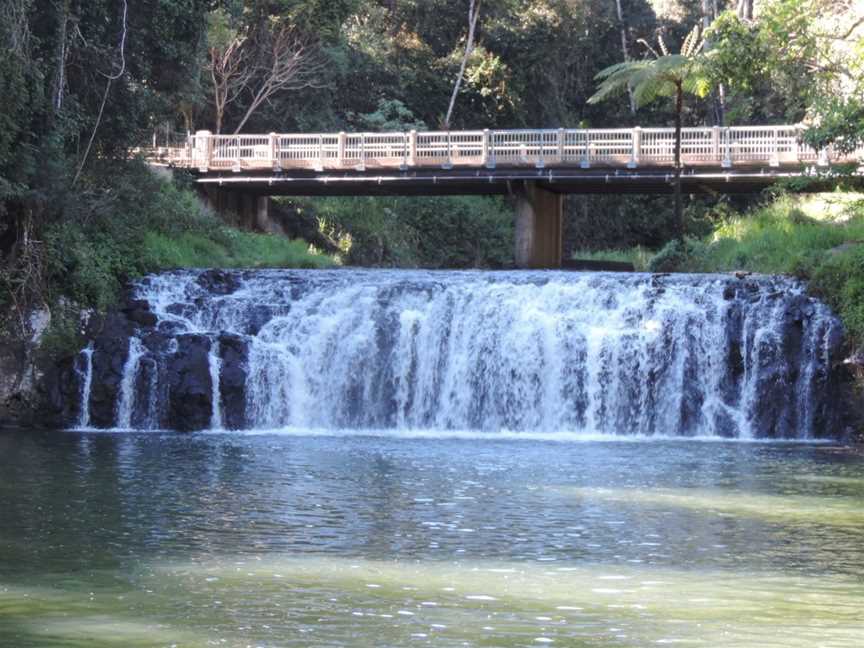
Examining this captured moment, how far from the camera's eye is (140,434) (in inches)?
947

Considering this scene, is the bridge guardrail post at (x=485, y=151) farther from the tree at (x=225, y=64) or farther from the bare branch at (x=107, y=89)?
the bare branch at (x=107, y=89)

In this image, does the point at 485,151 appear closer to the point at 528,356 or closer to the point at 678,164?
the point at 678,164

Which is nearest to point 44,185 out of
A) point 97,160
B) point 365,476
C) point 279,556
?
point 97,160

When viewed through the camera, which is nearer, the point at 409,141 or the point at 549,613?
the point at 549,613

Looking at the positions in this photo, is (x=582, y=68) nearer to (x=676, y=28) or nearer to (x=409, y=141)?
(x=676, y=28)

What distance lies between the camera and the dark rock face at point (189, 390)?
25.4 m

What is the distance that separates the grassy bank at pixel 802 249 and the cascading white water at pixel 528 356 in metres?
0.53

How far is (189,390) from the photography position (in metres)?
25.6

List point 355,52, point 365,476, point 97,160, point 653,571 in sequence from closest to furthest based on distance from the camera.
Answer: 1. point 653,571
2. point 365,476
3. point 97,160
4. point 355,52

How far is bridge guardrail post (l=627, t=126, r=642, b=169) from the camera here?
118 ft

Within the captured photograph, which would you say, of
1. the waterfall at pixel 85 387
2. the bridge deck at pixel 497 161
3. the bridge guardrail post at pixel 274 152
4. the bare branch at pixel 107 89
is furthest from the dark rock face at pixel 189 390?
the bridge guardrail post at pixel 274 152

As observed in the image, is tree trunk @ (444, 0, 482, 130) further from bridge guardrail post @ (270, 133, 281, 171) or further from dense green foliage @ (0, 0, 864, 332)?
bridge guardrail post @ (270, 133, 281, 171)

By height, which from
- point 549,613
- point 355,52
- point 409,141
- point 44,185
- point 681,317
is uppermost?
point 355,52

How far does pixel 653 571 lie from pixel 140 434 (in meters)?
14.4
